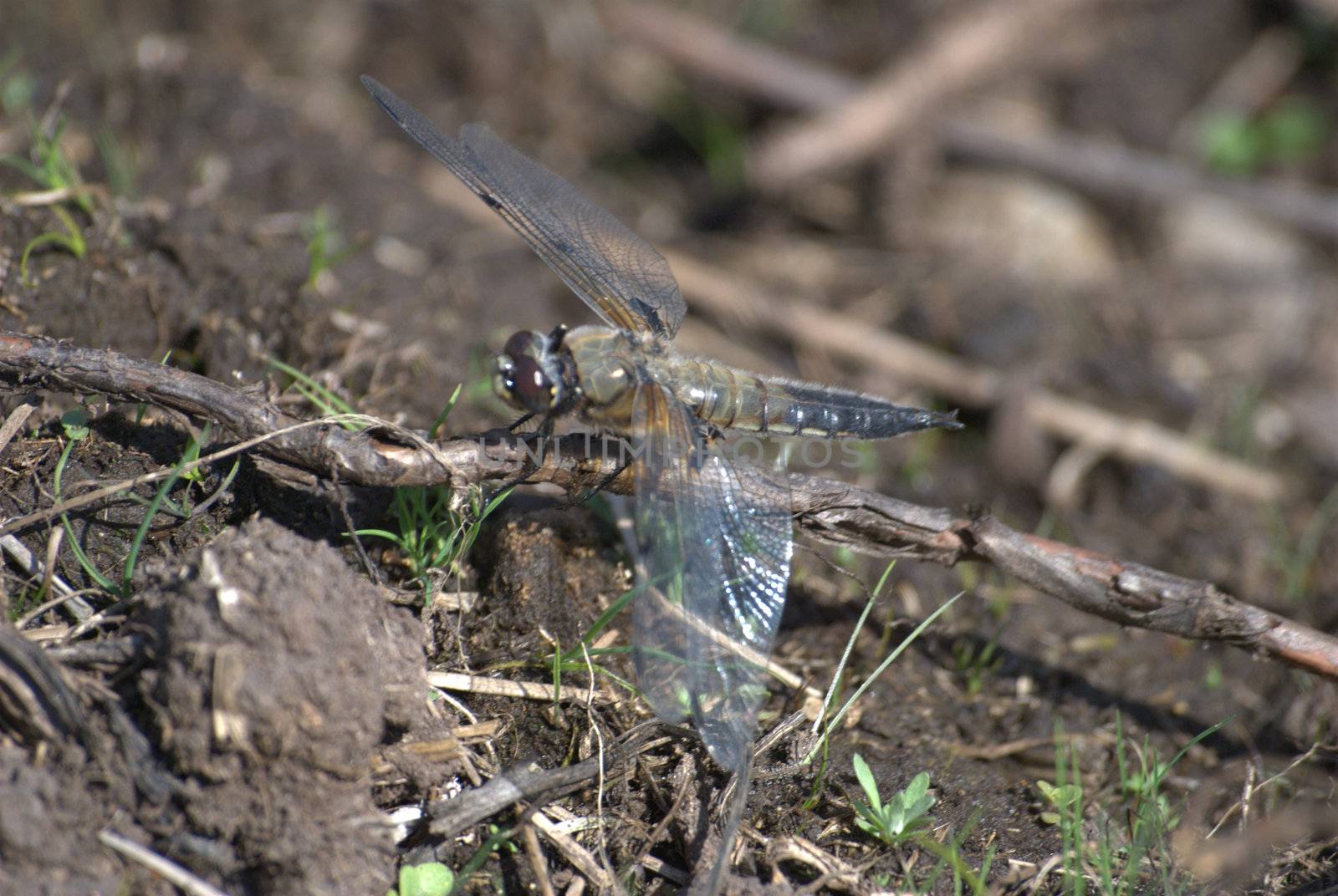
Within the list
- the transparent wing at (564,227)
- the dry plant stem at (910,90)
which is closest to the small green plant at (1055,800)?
the transparent wing at (564,227)

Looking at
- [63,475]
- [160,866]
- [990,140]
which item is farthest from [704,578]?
[990,140]

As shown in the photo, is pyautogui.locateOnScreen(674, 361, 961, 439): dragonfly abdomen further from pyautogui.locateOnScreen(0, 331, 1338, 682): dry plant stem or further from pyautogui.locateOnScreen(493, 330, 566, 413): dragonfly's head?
pyautogui.locateOnScreen(0, 331, 1338, 682): dry plant stem

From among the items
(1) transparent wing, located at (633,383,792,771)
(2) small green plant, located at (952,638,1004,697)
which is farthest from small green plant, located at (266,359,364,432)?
(2) small green plant, located at (952,638,1004,697)

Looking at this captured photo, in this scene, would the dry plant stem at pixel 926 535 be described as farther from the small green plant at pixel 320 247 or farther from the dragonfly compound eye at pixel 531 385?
the small green plant at pixel 320 247

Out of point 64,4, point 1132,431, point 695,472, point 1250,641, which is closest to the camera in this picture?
point 1250,641

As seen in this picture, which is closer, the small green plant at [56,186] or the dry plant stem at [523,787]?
the dry plant stem at [523,787]

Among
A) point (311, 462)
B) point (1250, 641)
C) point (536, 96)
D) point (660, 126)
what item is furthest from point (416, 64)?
point (1250, 641)

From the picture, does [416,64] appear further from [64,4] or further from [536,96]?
[64,4]
